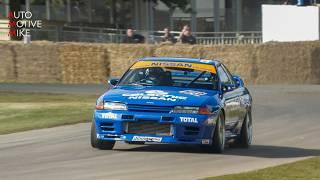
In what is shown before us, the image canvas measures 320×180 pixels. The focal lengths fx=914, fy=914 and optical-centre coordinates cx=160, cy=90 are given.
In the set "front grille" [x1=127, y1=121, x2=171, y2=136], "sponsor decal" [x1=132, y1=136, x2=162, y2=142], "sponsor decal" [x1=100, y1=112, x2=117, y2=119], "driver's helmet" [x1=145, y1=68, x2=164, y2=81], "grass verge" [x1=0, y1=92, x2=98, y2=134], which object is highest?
"driver's helmet" [x1=145, y1=68, x2=164, y2=81]

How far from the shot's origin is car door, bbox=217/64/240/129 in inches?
530

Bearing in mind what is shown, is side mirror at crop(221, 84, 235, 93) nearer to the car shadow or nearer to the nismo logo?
the nismo logo

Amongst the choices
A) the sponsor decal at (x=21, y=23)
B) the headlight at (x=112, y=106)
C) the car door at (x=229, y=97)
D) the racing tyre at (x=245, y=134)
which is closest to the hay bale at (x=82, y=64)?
the sponsor decal at (x=21, y=23)

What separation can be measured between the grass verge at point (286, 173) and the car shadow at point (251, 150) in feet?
5.62

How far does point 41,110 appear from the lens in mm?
21266

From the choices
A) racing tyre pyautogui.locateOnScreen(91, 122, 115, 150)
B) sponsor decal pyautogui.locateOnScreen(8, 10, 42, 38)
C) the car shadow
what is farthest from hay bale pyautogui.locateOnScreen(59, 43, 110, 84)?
→ racing tyre pyautogui.locateOnScreen(91, 122, 115, 150)

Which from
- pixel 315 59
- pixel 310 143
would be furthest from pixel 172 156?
pixel 315 59

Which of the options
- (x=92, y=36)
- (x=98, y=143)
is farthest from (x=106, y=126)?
(x=92, y=36)

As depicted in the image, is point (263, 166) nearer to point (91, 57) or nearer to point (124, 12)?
point (91, 57)

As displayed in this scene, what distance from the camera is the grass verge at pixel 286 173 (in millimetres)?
10125

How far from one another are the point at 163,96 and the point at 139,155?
877 mm

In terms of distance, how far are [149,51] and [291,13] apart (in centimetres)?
606

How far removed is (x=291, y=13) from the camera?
113ft

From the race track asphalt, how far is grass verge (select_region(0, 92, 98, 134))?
2.55 ft
